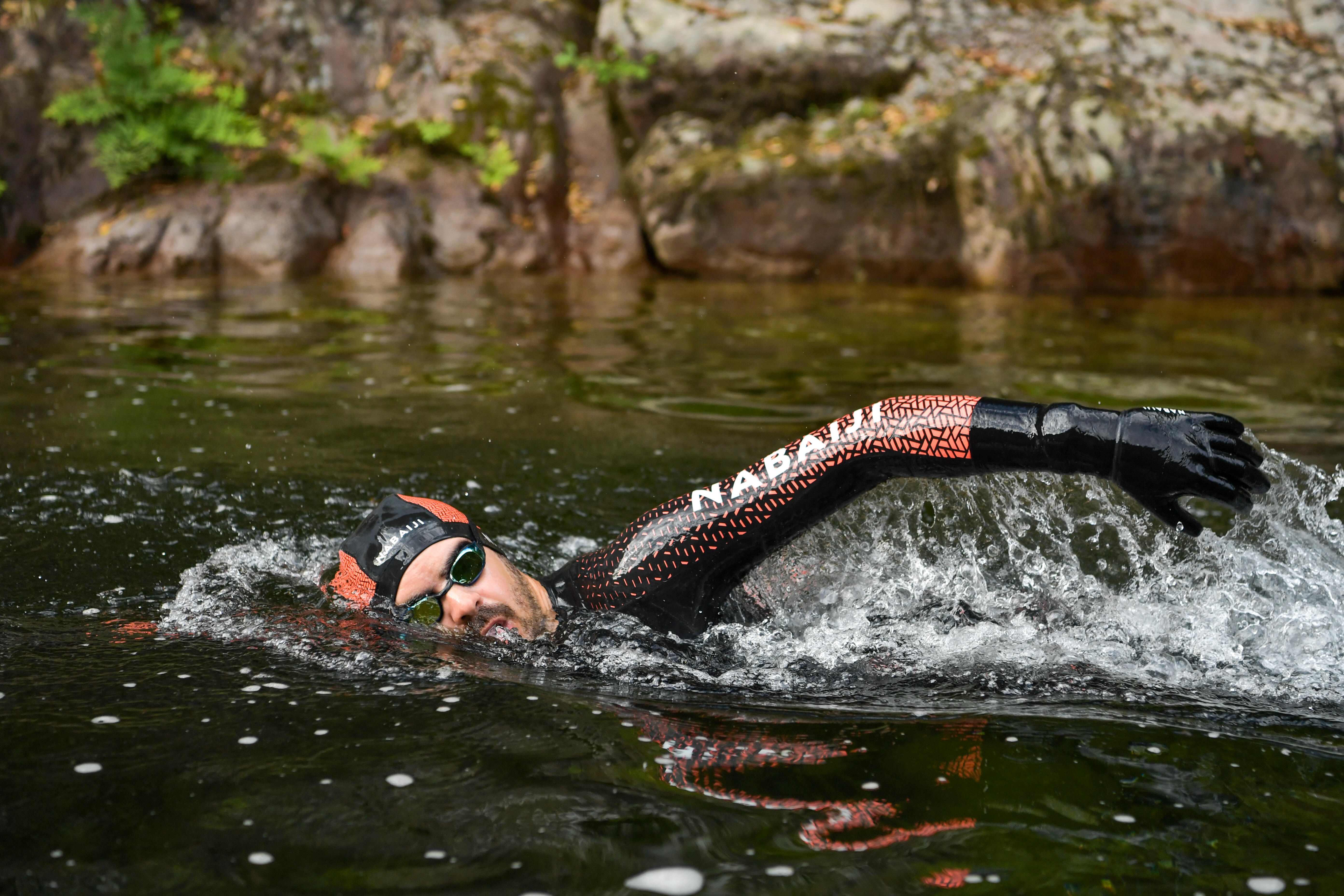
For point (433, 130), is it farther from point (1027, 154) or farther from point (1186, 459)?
point (1186, 459)

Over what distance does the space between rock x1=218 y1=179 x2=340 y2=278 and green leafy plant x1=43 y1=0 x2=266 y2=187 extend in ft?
2.04

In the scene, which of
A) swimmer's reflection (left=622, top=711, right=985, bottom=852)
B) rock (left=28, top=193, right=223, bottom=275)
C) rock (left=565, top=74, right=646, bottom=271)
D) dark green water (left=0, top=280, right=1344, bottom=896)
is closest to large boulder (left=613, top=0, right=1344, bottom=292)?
rock (left=565, top=74, right=646, bottom=271)

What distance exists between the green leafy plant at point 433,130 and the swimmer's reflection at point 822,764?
12205 millimetres

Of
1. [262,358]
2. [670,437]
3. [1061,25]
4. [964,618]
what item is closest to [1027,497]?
[964,618]

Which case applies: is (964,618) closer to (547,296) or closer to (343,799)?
(343,799)

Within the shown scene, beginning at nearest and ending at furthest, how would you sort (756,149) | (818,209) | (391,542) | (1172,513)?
(1172,513)
(391,542)
(818,209)
(756,149)

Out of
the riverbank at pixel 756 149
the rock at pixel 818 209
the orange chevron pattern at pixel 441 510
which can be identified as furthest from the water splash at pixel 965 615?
the rock at pixel 818 209

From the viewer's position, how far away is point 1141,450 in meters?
2.82

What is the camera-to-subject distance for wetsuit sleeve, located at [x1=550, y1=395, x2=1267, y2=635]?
115 inches

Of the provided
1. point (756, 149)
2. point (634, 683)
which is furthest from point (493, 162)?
point (634, 683)

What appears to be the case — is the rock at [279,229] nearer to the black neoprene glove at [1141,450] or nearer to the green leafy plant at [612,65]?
the green leafy plant at [612,65]

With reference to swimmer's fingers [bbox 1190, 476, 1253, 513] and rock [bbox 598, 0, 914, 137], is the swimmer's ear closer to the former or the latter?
swimmer's fingers [bbox 1190, 476, 1253, 513]

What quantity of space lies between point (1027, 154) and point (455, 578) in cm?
1016

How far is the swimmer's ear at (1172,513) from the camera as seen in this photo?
2.90 meters
